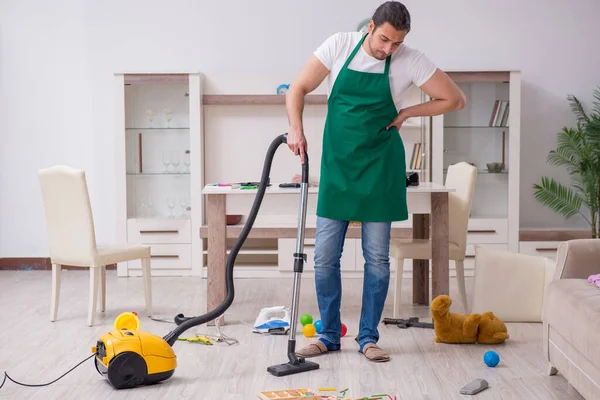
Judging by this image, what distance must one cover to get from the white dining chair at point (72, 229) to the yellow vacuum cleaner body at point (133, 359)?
110 cm

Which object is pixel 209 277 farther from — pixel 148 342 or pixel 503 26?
pixel 503 26

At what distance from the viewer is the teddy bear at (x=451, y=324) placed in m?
3.42

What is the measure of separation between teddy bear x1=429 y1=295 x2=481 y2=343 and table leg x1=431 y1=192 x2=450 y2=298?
45cm

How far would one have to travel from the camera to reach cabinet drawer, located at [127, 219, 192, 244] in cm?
556

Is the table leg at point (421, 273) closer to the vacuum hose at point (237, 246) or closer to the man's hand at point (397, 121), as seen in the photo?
the man's hand at point (397, 121)

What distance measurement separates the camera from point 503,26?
579 centimetres

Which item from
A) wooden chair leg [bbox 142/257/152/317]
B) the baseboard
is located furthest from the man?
the baseboard

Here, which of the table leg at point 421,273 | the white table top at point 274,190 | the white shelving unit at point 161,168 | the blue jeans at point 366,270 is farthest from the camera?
the white shelving unit at point 161,168

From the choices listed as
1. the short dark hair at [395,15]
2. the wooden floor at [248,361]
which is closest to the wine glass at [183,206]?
the wooden floor at [248,361]

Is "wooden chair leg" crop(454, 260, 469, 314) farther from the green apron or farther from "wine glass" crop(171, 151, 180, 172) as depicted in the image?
"wine glass" crop(171, 151, 180, 172)

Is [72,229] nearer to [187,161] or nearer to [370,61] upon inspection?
[370,61]

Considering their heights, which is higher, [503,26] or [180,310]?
[503,26]

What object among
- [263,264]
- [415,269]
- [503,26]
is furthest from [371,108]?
[503,26]

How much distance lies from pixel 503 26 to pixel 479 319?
3069 mm
